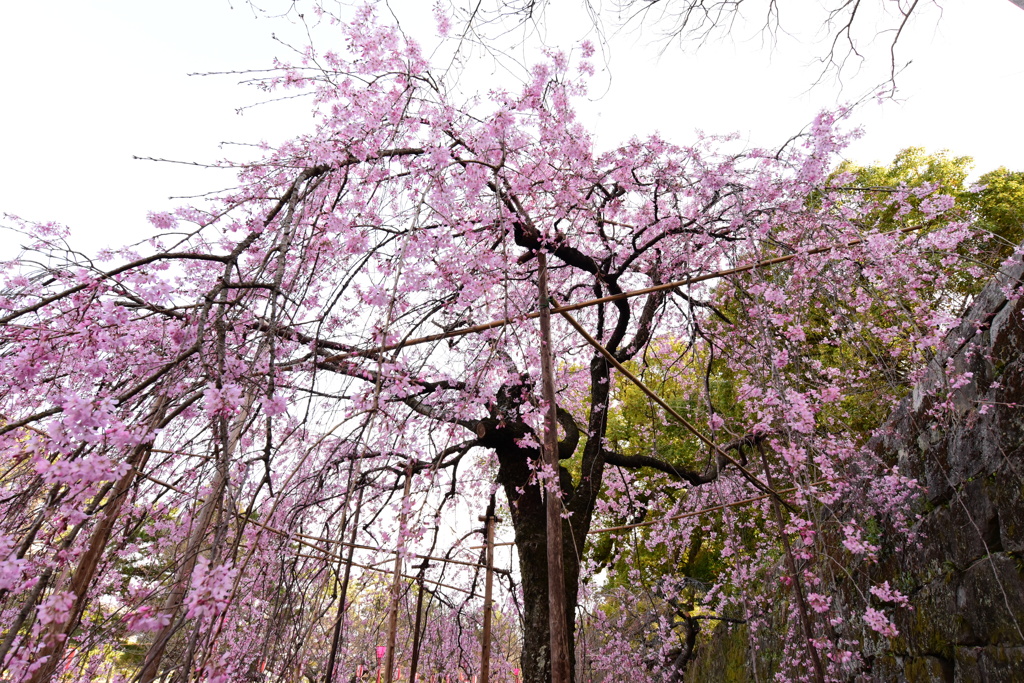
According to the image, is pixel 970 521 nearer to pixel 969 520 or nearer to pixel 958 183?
pixel 969 520

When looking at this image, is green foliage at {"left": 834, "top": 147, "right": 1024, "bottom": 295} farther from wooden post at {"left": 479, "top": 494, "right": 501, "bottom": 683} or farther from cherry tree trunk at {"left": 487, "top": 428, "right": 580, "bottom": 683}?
wooden post at {"left": 479, "top": 494, "right": 501, "bottom": 683}

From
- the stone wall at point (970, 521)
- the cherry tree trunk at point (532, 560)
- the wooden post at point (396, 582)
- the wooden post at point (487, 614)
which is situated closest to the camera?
the wooden post at point (396, 582)

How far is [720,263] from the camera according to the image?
5.05 m

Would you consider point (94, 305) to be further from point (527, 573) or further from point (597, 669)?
point (597, 669)

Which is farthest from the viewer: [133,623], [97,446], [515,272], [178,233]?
[515,272]

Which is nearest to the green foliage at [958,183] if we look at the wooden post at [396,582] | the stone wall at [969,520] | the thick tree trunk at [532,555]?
the stone wall at [969,520]

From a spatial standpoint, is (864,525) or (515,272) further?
(864,525)

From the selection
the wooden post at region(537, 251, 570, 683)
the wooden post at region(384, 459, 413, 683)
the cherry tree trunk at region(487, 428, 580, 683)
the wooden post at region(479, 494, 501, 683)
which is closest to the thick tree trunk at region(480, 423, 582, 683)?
the cherry tree trunk at region(487, 428, 580, 683)

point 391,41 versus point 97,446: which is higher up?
point 391,41

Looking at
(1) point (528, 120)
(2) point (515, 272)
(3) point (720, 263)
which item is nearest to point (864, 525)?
(3) point (720, 263)

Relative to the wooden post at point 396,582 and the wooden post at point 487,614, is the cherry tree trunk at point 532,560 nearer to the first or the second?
the wooden post at point 487,614

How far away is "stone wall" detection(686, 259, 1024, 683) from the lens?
2.78m

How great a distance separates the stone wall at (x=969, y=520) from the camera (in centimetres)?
Answer: 278

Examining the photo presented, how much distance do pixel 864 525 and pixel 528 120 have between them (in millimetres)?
3994
